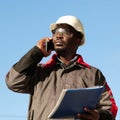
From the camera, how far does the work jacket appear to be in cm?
534

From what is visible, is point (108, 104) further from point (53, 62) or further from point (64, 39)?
point (64, 39)

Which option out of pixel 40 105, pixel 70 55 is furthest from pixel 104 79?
pixel 40 105

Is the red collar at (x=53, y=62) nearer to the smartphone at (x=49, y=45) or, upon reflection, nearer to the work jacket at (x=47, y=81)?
the work jacket at (x=47, y=81)

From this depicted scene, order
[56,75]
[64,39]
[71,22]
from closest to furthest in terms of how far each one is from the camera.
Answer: [56,75], [64,39], [71,22]

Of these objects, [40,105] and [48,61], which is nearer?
[40,105]

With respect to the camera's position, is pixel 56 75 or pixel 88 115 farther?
pixel 56 75

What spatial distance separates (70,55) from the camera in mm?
5754

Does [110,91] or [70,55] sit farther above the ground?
[70,55]

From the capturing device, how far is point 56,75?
5.55 metres

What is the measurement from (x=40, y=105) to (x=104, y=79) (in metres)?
0.93

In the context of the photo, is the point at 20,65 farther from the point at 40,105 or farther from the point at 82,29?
the point at 82,29

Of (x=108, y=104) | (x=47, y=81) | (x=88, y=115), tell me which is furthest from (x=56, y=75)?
(x=88, y=115)

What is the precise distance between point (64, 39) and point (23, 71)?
27.6 inches

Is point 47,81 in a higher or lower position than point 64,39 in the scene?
lower
